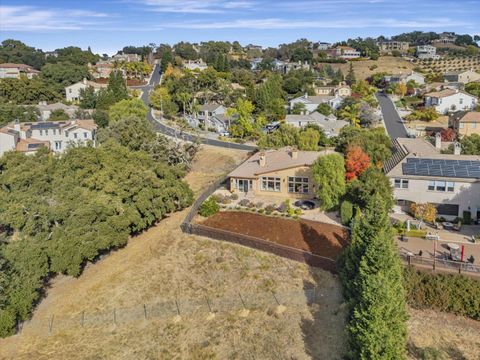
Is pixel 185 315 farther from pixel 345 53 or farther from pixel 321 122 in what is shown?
pixel 345 53

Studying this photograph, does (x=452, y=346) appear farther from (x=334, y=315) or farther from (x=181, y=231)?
(x=181, y=231)

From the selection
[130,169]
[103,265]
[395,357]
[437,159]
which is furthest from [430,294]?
[130,169]

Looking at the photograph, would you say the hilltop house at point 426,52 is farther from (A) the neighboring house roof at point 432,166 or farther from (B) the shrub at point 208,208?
(B) the shrub at point 208,208

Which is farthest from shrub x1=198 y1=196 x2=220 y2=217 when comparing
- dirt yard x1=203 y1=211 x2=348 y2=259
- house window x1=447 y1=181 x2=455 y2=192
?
house window x1=447 y1=181 x2=455 y2=192

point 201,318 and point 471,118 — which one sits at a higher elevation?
point 471,118

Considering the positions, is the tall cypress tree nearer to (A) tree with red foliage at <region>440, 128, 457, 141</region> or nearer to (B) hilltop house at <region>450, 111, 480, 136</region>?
(A) tree with red foliage at <region>440, 128, 457, 141</region>

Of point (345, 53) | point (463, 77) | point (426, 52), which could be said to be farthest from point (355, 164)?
point (426, 52)
